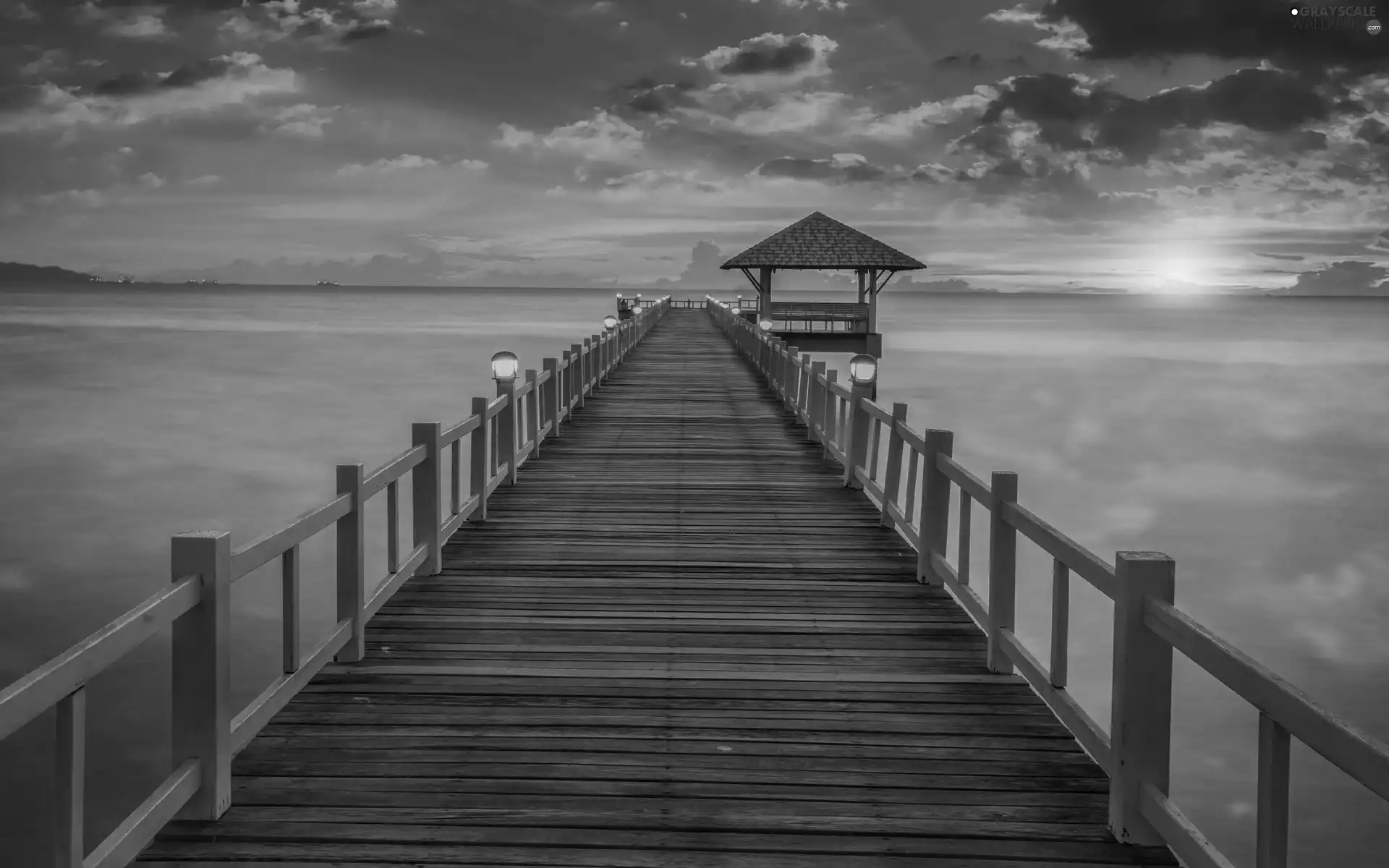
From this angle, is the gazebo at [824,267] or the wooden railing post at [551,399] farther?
the gazebo at [824,267]

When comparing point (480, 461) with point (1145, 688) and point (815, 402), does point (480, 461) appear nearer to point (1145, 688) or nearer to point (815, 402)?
point (815, 402)

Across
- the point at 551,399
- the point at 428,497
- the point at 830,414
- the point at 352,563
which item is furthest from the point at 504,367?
the point at 352,563

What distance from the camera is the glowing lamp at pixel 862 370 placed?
12.1 metres

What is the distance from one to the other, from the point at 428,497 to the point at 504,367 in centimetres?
452

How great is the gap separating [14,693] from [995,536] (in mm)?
4540

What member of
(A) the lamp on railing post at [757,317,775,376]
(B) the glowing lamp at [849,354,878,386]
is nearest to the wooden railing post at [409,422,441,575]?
(B) the glowing lamp at [849,354,878,386]

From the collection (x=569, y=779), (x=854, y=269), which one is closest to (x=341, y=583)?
Result: (x=569, y=779)

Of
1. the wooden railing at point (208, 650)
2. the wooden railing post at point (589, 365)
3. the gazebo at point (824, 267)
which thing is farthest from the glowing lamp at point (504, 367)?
the gazebo at point (824, 267)

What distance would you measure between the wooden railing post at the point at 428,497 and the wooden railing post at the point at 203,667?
3.08 meters

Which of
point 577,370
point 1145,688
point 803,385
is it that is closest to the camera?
point 1145,688

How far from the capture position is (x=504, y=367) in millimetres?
11891

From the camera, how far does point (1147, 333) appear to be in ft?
375

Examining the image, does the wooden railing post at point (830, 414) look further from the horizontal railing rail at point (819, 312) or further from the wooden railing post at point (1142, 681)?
the horizontal railing rail at point (819, 312)

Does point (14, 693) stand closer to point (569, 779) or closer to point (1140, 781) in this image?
point (569, 779)
